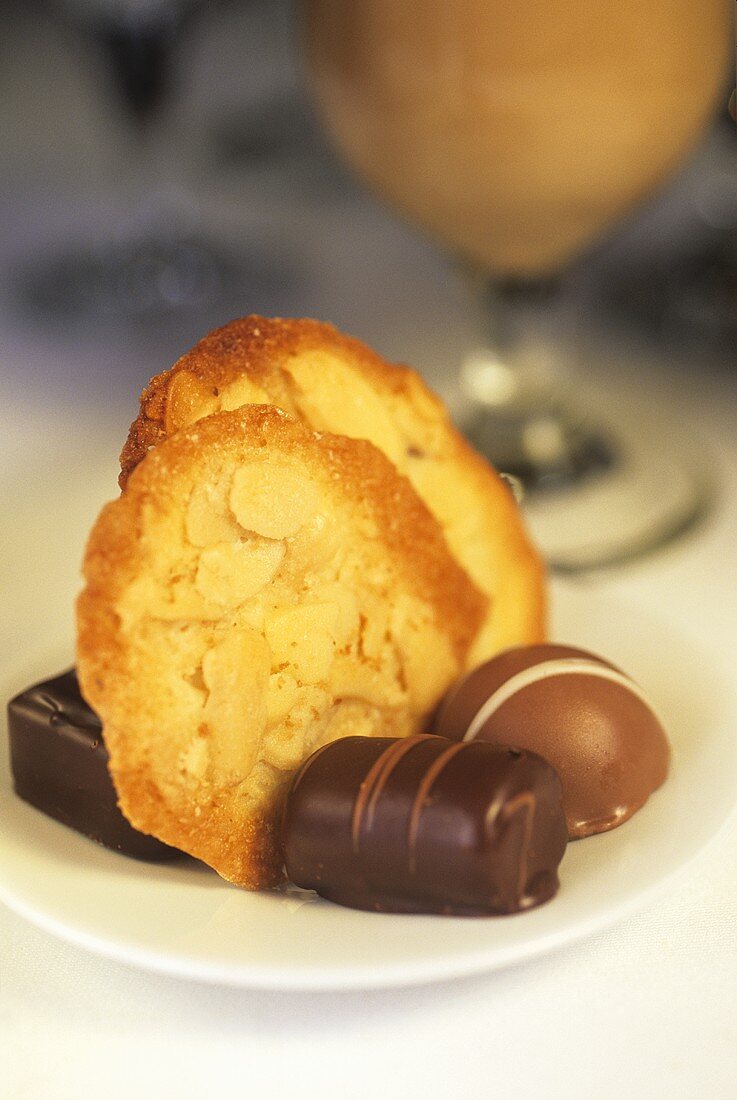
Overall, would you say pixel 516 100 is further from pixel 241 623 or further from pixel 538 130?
pixel 241 623

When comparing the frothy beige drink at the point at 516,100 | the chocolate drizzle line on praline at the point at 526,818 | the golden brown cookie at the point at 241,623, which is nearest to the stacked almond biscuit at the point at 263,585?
the golden brown cookie at the point at 241,623

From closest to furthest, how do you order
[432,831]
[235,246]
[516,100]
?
1. [432,831]
2. [516,100]
3. [235,246]

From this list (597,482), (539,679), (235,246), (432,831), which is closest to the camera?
(432,831)

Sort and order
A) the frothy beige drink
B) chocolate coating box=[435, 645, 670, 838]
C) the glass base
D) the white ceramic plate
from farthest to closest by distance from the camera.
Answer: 1. the glass base
2. the frothy beige drink
3. chocolate coating box=[435, 645, 670, 838]
4. the white ceramic plate

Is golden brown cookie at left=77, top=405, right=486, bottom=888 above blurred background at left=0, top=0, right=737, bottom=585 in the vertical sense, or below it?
above

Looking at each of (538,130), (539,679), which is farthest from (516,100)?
(539,679)

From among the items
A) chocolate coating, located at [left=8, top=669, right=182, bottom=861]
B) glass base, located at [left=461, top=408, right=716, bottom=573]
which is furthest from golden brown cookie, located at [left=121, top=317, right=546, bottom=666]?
glass base, located at [left=461, top=408, right=716, bottom=573]

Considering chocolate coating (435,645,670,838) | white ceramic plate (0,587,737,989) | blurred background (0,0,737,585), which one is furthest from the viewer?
blurred background (0,0,737,585)

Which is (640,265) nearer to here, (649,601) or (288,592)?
(649,601)

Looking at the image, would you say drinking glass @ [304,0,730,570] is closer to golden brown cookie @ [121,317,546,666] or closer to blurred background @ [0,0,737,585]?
blurred background @ [0,0,737,585]
